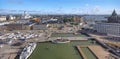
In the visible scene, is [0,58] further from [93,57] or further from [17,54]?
[93,57]

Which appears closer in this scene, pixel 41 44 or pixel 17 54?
pixel 17 54

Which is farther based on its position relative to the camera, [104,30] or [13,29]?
[13,29]

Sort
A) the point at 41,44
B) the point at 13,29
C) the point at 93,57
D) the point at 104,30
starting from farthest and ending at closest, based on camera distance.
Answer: the point at 13,29, the point at 104,30, the point at 41,44, the point at 93,57

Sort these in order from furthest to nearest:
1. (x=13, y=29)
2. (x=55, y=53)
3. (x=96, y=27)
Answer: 1. (x=13, y=29)
2. (x=96, y=27)
3. (x=55, y=53)

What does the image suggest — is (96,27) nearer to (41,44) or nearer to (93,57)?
(41,44)

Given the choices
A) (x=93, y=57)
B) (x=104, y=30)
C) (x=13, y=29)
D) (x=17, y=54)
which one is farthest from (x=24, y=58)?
(x=13, y=29)

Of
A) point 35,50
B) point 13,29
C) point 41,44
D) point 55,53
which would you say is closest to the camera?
point 55,53

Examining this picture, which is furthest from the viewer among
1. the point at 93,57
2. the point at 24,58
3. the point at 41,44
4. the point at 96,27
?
the point at 96,27

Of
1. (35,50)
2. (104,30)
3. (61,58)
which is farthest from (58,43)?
(104,30)
